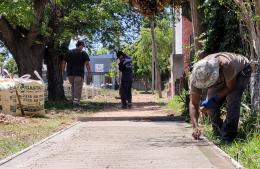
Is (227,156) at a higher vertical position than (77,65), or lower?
lower

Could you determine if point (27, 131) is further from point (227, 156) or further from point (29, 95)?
point (227, 156)

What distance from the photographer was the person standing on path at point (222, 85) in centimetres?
841

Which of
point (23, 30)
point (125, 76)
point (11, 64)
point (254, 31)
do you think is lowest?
point (125, 76)

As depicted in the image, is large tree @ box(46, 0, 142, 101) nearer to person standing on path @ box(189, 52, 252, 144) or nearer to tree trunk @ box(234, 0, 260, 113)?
tree trunk @ box(234, 0, 260, 113)

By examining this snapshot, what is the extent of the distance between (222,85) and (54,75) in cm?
1615

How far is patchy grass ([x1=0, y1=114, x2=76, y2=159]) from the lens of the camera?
28.8 feet

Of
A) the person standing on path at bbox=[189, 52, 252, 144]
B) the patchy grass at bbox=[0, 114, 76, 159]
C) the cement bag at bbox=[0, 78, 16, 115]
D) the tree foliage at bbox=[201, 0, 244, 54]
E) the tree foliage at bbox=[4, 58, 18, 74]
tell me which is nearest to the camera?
the person standing on path at bbox=[189, 52, 252, 144]

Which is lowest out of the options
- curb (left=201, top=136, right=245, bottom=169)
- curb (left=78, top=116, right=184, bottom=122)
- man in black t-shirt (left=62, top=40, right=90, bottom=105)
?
curb (left=201, top=136, right=245, bottom=169)

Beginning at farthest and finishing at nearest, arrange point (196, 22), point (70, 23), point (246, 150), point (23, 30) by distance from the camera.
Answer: point (70, 23)
point (23, 30)
point (196, 22)
point (246, 150)

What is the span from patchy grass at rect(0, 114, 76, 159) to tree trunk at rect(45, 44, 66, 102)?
9.29 metres

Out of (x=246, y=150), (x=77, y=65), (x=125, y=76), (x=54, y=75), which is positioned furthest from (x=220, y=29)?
(x=54, y=75)

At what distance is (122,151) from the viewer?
321 inches

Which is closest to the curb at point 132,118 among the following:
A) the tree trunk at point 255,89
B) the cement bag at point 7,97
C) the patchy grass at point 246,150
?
the cement bag at point 7,97

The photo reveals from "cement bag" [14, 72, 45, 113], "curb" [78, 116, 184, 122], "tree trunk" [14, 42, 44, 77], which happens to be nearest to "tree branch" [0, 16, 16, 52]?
"tree trunk" [14, 42, 44, 77]
